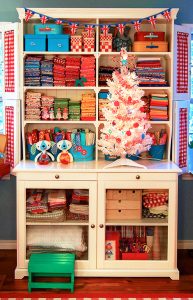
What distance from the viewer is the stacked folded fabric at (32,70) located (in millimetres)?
4680

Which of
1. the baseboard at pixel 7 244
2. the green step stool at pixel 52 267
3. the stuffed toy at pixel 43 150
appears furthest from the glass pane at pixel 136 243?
the baseboard at pixel 7 244

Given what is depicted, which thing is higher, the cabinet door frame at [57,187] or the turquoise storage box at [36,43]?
the turquoise storage box at [36,43]

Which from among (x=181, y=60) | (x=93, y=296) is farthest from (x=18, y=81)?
(x=93, y=296)

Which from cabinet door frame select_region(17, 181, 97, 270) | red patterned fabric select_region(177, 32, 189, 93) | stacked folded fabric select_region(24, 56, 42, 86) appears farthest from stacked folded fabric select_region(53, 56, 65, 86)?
red patterned fabric select_region(177, 32, 189, 93)

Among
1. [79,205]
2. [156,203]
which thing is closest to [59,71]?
[79,205]

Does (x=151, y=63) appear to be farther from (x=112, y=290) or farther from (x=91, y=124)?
(x=112, y=290)

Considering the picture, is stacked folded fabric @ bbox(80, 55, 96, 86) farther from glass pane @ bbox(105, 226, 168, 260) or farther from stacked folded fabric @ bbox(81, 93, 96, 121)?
glass pane @ bbox(105, 226, 168, 260)

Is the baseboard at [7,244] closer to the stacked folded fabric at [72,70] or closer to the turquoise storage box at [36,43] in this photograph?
the stacked folded fabric at [72,70]

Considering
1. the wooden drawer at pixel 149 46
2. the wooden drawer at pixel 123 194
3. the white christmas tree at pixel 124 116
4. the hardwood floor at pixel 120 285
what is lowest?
the hardwood floor at pixel 120 285

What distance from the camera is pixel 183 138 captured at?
16.1 ft

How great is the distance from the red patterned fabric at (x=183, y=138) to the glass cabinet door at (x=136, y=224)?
0.65 m

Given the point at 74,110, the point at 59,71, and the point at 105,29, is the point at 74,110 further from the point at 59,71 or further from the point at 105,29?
the point at 105,29

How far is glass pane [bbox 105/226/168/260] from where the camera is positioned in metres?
4.40

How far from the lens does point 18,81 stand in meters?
4.75
